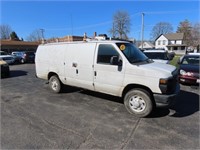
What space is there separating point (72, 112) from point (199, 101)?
14.4 ft

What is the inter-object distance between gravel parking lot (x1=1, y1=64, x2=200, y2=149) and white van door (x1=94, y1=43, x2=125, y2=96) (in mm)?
665

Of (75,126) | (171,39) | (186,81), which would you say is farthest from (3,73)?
(171,39)

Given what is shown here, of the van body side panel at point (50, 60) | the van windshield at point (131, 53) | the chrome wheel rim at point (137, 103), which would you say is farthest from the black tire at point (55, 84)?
the chrome wheel rim at point (137, 103)

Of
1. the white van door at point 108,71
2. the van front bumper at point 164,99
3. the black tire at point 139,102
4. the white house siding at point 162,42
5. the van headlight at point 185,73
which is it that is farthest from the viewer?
the white house siding at point 162,42

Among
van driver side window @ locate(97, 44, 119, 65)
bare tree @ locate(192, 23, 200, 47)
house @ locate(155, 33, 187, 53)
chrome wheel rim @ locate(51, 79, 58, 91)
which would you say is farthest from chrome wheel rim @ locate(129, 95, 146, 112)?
house @ locate(155, 33, 187, 53)

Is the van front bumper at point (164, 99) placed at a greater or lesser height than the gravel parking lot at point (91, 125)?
greater

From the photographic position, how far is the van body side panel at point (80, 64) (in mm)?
4949

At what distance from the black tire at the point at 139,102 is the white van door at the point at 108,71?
0.39m

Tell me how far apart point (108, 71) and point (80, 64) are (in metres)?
1.11

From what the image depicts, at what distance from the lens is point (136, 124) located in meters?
3.79

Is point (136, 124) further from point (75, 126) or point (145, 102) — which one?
point (75, 126)

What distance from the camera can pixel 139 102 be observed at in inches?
Result: 165

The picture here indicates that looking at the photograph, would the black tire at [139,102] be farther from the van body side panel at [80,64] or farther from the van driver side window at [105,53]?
the van body side panel at [80,64]

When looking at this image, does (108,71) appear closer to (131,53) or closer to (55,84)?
(131,53)
